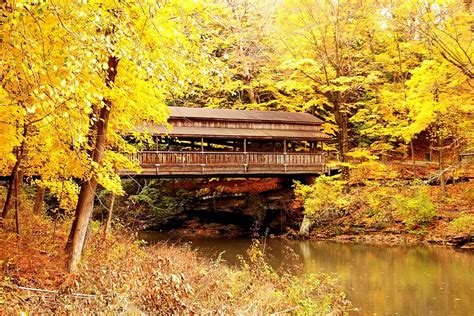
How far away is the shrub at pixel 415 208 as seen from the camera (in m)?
17.7

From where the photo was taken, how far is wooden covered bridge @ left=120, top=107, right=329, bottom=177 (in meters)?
18.8

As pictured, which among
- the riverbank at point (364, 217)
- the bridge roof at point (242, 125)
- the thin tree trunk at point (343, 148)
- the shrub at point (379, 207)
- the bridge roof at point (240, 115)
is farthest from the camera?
the thin tree trunk at point (343, 148)

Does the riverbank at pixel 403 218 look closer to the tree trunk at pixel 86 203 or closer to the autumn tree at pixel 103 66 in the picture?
the autumn tree at pixel 103 66

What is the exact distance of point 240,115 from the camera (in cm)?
2084

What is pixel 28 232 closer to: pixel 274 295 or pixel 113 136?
pixel 113 136

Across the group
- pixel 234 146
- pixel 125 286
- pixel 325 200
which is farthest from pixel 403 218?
pixel 125 286

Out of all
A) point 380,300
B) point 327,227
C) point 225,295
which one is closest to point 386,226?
point 327,227

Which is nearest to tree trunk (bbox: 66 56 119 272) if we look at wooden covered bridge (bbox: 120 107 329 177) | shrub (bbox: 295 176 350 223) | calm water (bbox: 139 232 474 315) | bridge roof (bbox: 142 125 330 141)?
calm water (bbox: 139 232 474 315)

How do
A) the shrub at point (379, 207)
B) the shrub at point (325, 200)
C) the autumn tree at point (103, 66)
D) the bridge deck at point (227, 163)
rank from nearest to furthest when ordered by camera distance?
the autumn tree at point (103, 66), the bridge deck at point (227, 163), the shrub at point (379, 207), the shrub at point (325, 200)

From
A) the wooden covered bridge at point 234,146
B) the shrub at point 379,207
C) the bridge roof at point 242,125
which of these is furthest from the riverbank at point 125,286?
the shrub at point 379,207

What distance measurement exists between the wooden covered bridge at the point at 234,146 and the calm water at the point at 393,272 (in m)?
3.32

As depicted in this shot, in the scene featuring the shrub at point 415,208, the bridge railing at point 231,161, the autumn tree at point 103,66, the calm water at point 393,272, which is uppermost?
the bridge railing at point 231,161

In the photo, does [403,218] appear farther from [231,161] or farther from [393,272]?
[231,161]

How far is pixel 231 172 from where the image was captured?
19.9 m
